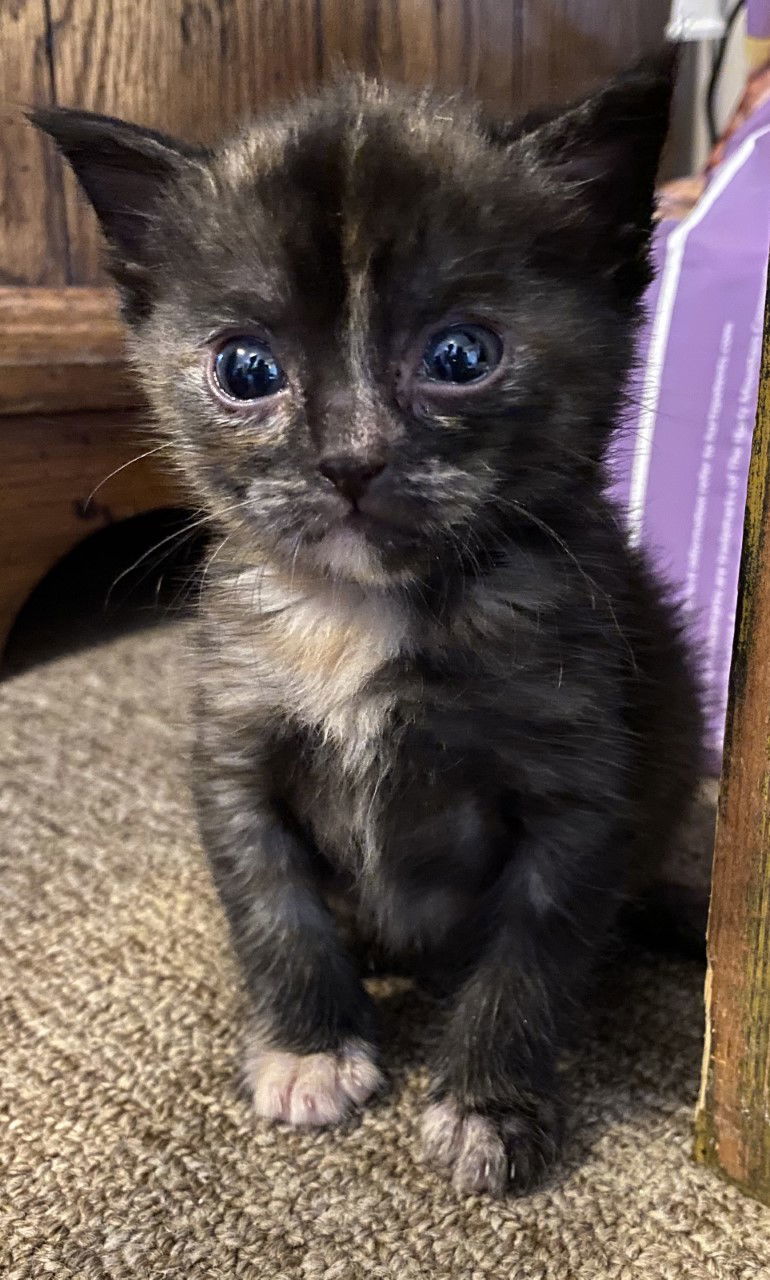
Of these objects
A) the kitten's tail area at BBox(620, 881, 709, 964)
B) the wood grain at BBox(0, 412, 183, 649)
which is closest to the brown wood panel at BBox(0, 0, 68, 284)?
the wood grain at BBox(0, 412, 183, 649)

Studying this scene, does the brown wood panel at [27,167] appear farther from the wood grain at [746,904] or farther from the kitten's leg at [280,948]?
the wood grain at [746,904]

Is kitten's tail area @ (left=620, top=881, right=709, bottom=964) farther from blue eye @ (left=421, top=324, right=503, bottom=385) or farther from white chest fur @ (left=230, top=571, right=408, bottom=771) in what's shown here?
blue eye @ (left=421, top=324, right=503, bottom=385)

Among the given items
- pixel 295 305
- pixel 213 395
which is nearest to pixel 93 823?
pixel 213 395

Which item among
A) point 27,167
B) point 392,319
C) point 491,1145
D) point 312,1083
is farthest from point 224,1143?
point 27,167

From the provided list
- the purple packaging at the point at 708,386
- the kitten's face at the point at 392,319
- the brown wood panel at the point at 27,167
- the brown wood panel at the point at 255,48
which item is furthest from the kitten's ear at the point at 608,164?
the brown wood panel at the point at 27,167

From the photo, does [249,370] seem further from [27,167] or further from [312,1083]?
[27,167]
